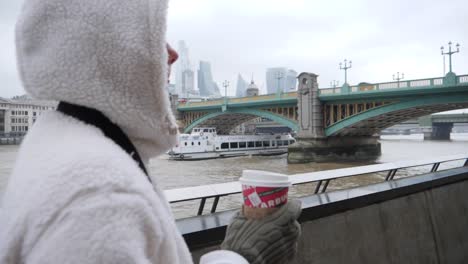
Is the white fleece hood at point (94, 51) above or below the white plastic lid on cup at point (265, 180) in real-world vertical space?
above

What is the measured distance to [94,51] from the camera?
0.68 m

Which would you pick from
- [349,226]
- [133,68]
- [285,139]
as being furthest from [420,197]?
[285,139]

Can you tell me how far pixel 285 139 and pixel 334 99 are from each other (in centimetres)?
952

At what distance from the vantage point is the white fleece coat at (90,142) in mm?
551

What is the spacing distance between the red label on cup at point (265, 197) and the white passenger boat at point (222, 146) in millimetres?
20998

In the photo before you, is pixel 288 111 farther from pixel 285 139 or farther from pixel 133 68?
pixel 133 68

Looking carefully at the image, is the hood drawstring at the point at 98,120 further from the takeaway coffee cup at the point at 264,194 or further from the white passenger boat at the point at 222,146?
the white passenger boat at the point at 222,146

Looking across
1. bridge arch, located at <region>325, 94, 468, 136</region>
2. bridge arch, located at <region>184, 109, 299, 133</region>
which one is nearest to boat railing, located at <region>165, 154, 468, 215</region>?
bridge arch, located at <region>325, 94, 468, 136</region>

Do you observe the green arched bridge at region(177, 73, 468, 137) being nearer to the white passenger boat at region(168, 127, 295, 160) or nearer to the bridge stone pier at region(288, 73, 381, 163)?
the bridge stone pier at region(288, 73, 381, 163)

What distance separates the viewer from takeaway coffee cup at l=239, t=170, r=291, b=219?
41.4 inches

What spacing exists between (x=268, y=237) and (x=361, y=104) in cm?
2141

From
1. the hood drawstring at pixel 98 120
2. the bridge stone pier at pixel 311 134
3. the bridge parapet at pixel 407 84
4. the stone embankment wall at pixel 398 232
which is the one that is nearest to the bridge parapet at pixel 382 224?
the stone embankment wall at pixel 398 232

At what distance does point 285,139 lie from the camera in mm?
30797

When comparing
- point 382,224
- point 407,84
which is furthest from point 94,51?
point 407,84
